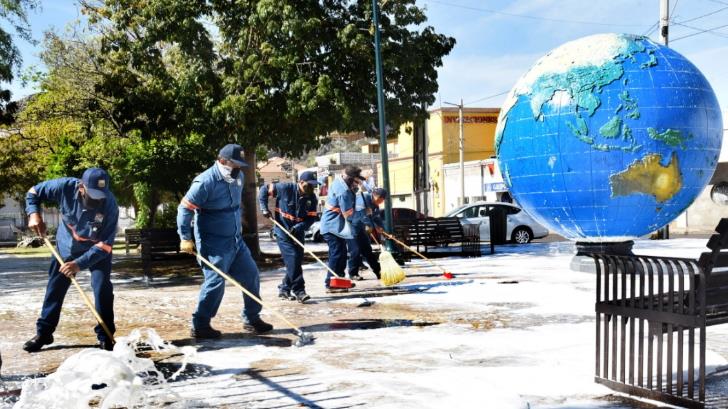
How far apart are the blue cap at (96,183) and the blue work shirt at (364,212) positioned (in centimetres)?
492

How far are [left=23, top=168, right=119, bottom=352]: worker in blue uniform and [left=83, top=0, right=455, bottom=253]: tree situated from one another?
30.4ft

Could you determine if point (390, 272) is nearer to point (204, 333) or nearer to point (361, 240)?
point (361, 240)

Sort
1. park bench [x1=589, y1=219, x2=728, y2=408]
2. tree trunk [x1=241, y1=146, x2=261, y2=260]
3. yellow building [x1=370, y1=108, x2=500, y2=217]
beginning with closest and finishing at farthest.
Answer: park bench [x1=589, y1=219, x2=728, y2=408]
tree trunk [x1=241, y1=146, x2=261, y2=260]
yellow building [x1=370, y1=108, x2=500, y2=217]

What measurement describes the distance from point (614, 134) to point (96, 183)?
556cm

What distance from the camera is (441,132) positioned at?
49.3m

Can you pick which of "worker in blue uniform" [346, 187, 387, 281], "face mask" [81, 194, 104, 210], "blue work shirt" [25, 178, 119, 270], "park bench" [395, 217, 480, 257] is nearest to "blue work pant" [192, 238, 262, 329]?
"blue work shirt" [25, 178, 119, 270]

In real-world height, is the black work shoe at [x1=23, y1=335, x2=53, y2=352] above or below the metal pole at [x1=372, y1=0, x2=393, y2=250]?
below

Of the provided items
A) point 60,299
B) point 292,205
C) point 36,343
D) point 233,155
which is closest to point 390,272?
point 292,205

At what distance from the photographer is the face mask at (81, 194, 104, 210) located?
6.49 m

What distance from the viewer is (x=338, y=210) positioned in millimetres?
10930

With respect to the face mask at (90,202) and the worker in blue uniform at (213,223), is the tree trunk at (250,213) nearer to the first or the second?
the worker in blue uniform at (213,223)

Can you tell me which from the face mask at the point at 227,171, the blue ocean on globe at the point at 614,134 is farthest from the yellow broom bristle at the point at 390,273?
the face mask at the point at 227,171

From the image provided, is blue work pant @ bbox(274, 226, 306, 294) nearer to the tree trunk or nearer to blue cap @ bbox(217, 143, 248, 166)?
blue cap @ bbox(217, 143, 248, 166)

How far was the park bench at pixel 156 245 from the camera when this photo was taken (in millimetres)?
14750
